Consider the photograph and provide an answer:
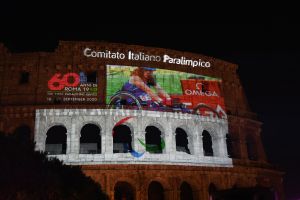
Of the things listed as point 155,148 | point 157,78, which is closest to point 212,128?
point 155,148

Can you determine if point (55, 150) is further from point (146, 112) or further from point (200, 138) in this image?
point (200, 138)

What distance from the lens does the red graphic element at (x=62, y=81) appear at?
2938 centimetres

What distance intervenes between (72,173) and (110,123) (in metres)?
11.5

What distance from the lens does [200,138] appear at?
31.2 m

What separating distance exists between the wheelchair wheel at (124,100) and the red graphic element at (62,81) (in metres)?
3.25

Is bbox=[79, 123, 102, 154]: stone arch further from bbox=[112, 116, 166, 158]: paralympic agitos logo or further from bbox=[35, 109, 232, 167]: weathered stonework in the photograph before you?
bbox=[112, 116, 166, 158]: paralympic agitos logo

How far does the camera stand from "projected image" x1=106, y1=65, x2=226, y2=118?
29.8 meters

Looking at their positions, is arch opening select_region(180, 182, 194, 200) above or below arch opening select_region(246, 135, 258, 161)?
below

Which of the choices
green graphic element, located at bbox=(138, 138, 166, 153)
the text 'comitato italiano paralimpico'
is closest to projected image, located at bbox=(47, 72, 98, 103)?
the text 'comitato italiano paralimpico'

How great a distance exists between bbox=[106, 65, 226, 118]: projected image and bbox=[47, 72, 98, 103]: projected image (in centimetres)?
140

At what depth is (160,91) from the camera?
30844 mm

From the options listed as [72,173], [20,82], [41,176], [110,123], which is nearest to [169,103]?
[110,123]

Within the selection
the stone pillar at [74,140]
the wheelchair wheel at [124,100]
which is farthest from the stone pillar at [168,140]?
the stone pillar at [74,140]

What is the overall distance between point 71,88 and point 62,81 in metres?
0.95
